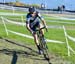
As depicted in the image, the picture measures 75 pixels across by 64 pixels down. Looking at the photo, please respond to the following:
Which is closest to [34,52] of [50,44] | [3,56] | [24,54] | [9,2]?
[24,54]

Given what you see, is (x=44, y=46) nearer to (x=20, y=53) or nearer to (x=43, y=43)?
(x=43, y=43)

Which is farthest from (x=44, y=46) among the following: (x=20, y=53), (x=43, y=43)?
(x=20, y=53)

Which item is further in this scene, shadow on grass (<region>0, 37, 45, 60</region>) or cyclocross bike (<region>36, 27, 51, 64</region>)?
cyclocross bike (<region>36, 27, 51, 64</region>)

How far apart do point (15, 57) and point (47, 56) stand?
1.23m

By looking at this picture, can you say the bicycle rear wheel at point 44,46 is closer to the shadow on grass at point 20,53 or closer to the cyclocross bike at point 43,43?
the cyclocross bike at point 43,43

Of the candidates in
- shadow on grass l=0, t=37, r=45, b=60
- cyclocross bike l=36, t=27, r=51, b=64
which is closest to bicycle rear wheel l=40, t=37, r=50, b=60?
cyclocross bike l=36, t=27, r=51, b=64

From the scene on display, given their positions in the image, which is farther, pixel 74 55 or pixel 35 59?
pixel 74 55

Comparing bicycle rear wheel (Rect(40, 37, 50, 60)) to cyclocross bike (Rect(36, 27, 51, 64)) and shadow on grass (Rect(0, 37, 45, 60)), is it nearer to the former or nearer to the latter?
cyclocross bike (Rect(36, 27, 51, 64))

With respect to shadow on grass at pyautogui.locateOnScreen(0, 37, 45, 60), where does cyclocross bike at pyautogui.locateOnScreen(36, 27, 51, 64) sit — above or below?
above

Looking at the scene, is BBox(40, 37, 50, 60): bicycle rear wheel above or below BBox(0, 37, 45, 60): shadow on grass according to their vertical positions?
above

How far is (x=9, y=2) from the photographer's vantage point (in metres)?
87.7

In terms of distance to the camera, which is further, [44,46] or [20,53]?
[20,53]

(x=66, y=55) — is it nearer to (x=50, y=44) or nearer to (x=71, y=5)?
(x=50, y=44)

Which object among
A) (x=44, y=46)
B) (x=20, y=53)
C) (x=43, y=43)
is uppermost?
(x=43, y=43)
